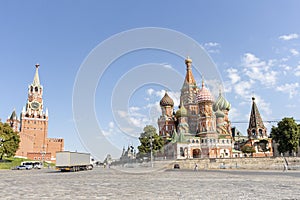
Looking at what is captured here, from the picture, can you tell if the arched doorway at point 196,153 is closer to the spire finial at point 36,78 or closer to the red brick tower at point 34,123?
the red brick tower at point 34,123

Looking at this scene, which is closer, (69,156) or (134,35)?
(134,35)

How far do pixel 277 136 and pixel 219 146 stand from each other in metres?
15.4

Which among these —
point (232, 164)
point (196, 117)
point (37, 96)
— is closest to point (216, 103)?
point (196, 117)

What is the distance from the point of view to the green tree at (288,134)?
58.9 metres

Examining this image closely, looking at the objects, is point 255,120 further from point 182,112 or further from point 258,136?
point 182,112

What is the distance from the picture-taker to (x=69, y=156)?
40500 millimetres

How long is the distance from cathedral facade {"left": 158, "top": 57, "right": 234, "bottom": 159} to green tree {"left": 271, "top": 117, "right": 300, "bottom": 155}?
48.7ft

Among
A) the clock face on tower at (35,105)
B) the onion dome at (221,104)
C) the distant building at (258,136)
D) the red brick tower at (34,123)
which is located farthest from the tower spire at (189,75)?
the clock face on tower at (35,105)

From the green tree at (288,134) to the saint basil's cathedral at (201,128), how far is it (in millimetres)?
14935

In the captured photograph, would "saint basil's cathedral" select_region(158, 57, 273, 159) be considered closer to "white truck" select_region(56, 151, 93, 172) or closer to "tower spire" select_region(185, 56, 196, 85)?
"tower spire" select_region(185, 56, 196, 85)

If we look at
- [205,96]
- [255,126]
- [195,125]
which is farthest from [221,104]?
[205,96]

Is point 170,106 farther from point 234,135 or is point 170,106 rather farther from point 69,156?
point 69,156

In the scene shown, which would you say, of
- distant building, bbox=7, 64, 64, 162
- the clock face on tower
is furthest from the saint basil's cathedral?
the clock face on tower

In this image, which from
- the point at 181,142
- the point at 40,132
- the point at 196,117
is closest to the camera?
the point at 181,142
